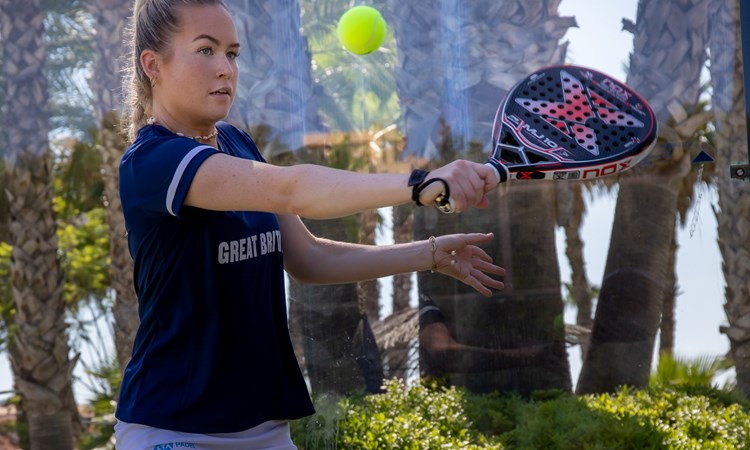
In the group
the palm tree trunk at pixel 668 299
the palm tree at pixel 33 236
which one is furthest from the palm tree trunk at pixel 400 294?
the palm tree at pixel 33 236

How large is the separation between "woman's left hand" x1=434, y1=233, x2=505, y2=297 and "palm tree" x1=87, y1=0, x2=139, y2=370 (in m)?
6.90

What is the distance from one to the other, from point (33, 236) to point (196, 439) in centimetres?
749

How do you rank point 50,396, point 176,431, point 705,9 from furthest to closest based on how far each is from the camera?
point 50,396 < point 705,9 < point 176,431

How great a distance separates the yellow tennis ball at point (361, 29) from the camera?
5465mm

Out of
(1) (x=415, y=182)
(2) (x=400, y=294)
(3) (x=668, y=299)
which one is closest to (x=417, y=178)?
(1) (x=415, y=182)

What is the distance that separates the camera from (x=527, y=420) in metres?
5.12

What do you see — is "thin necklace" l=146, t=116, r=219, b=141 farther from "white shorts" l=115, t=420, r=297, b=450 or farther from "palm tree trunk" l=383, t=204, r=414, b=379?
"palm tree trunk" l=383, t=204, r=414, b=379

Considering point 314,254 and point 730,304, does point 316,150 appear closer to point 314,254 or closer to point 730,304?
point 730,304

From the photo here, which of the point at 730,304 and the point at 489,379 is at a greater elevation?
the point at 730,304

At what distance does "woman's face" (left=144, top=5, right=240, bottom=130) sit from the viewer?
2.28 m

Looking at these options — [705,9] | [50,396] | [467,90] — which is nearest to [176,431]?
[467,90]

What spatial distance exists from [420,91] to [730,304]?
1942 mm

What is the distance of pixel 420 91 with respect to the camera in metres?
5.63

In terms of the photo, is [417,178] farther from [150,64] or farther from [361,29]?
[361,29]
